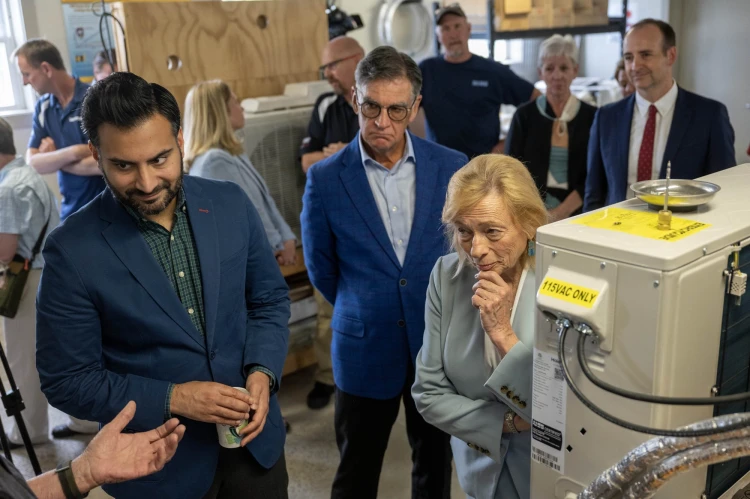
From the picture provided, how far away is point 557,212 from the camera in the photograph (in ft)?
11.1

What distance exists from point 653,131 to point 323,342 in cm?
187

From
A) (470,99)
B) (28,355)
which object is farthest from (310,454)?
(470,99)

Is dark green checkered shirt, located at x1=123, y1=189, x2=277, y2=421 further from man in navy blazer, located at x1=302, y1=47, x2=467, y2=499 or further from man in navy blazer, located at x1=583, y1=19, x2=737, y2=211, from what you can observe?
man in navy blazer, located at x1=583, y1=19, x2=737, y2=211

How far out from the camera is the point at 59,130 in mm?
3996

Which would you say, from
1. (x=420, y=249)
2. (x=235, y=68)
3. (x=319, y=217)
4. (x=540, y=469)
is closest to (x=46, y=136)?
(x=235, y=68)

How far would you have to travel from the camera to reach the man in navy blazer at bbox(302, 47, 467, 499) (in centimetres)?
216

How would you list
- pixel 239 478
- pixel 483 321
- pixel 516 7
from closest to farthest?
pixel 483 321 → pixel 239 478 → pixel 516 7

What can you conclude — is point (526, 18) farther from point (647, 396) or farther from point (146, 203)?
point (647, 396)

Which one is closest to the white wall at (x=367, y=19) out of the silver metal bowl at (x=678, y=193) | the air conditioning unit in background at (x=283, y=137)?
the air conditioning unit in background at (x=283, y=137)

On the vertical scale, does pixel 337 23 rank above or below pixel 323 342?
above

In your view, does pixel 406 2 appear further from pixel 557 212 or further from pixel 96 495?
pixel 96 495

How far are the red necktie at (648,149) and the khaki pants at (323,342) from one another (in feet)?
5.43

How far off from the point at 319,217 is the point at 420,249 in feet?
1.13

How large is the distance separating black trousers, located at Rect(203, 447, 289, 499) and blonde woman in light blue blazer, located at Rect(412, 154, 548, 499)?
1.47 ft
